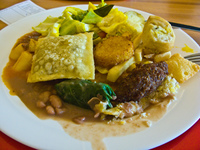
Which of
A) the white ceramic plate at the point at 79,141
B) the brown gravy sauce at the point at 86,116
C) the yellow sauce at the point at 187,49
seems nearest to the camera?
the white ceramic plate at the point at 79,141

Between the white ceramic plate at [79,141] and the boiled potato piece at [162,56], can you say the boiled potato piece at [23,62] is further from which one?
the boiled potato piece at [162,56]

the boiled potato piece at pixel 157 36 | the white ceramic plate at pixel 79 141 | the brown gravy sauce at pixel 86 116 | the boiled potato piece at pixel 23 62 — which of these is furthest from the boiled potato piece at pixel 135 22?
the boiled potato piece at pixel 23 62

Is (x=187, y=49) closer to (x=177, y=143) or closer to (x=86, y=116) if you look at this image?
(x=177, y=143)

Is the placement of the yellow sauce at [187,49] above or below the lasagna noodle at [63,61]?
below

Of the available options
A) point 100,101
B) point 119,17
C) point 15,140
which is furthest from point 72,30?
point 15,140

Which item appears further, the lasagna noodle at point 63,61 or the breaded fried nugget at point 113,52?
the breaded fried nugget at point 113,52

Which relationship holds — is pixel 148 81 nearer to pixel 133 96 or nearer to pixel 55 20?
pixel 133 96

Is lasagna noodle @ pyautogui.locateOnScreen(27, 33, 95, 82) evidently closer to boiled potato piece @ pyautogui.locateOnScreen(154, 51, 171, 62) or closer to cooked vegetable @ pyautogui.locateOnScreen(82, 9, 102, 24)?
cooked vegetable @ pyautogui.locateOnScreen(82, 9, 102, 24)
